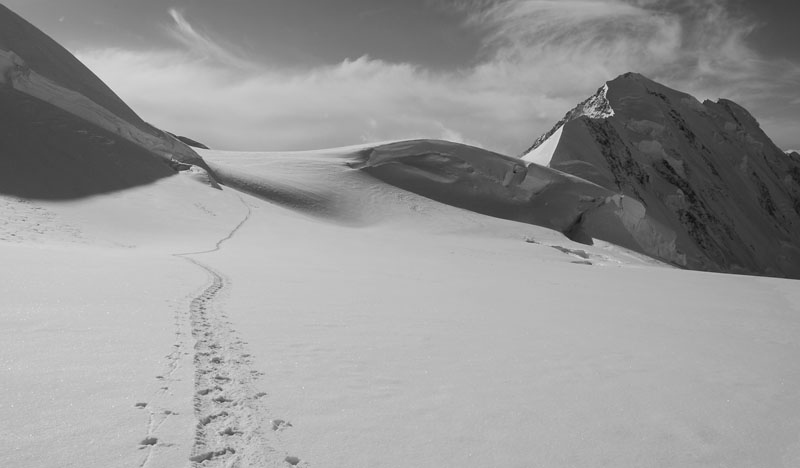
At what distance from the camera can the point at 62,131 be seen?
78.6 feet

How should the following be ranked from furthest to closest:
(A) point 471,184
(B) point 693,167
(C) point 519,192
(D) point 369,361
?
1. (B) point 693,167
2. (C) point 519,192
3. (A) point 471,184
4. (D) point 369,361

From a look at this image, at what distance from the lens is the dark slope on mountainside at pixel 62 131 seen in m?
20.0

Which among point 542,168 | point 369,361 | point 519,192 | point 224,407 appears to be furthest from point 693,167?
point 224,407

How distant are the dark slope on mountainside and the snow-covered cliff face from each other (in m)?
40.8

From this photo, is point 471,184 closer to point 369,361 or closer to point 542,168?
point 542,168

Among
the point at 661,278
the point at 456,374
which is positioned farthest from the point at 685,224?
the point at 456,374

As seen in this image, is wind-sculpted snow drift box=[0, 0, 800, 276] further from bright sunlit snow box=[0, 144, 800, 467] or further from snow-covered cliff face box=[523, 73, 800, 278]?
bright sunlit snow box=[0, 144, 800, 467]

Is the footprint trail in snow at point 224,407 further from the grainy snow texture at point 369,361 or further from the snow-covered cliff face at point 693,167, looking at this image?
the snow-covered cliff face at point 693,167

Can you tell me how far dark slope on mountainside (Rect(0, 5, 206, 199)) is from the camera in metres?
20.0

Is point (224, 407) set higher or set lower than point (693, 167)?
lower

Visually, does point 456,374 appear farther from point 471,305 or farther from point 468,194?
point 468,194

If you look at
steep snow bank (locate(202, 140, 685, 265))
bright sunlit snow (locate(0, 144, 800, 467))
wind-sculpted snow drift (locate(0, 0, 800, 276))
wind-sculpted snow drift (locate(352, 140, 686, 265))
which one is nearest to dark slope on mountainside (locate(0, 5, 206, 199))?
wind-sculpted snow drift (locate(0, 0, 800, 276))

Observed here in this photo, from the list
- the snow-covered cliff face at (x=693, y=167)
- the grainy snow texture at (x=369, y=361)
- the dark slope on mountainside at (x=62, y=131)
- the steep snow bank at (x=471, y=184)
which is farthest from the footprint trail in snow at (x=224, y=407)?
the snow-covered cliff face at (x=693, y=167)

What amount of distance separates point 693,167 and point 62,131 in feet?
275
